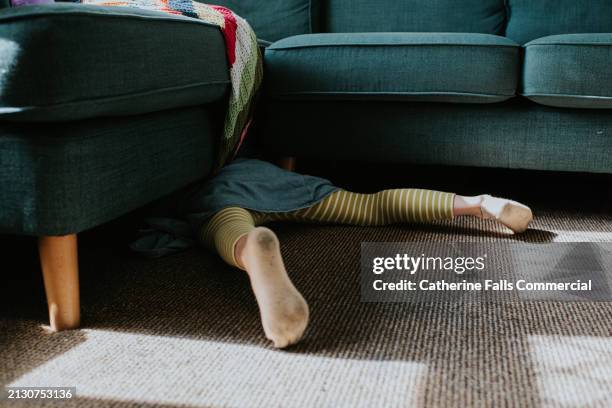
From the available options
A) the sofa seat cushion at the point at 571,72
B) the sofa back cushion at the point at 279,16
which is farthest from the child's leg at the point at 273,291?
the sofa back cushion at the point at 279,16

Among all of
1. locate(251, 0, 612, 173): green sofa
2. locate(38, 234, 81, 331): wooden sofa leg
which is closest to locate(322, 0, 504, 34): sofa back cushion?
locate(251, 0, 612, 173): green sofa

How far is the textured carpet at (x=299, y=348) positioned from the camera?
2.15 feet

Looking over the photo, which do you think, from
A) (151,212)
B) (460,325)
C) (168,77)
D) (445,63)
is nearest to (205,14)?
(168,77)

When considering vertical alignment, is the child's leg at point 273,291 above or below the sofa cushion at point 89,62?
below

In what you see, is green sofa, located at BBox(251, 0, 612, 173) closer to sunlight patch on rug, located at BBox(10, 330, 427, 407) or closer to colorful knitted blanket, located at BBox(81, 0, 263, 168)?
colorful knitted blanket, located at BBox(81, 0, 263, 168)

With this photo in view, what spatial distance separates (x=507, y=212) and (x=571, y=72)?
0.35m

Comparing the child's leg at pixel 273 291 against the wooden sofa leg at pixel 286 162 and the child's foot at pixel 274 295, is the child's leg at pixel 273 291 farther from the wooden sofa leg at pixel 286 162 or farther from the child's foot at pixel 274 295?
the wooden sofa leg at pixel 286 162

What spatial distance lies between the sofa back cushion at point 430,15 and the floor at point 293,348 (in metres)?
0.99

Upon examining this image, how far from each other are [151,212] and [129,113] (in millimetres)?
361

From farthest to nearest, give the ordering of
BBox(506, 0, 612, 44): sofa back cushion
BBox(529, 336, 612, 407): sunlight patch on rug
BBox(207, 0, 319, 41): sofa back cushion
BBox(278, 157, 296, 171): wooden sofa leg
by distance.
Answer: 1. BBox(207, 0, 319, 41): sofa back cushion
2. BBox(506, 0, 612, 44): sofa back cushion
3. BBox(278, 157, 296, 171): wooden sofa leg
4. BBox(529, 336, 612, 407): sunlight patch on rug

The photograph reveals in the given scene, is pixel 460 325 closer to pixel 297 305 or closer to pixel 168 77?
pixel 297 305

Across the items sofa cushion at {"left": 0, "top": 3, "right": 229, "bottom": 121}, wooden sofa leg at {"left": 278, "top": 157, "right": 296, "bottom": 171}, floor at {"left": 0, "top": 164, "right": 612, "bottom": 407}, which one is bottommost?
wooden sofa leg at {"left": 278, "top": 157, "right": 296, "bottom": 171}

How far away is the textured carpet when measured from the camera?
65cm

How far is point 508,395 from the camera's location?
0.65 metres
